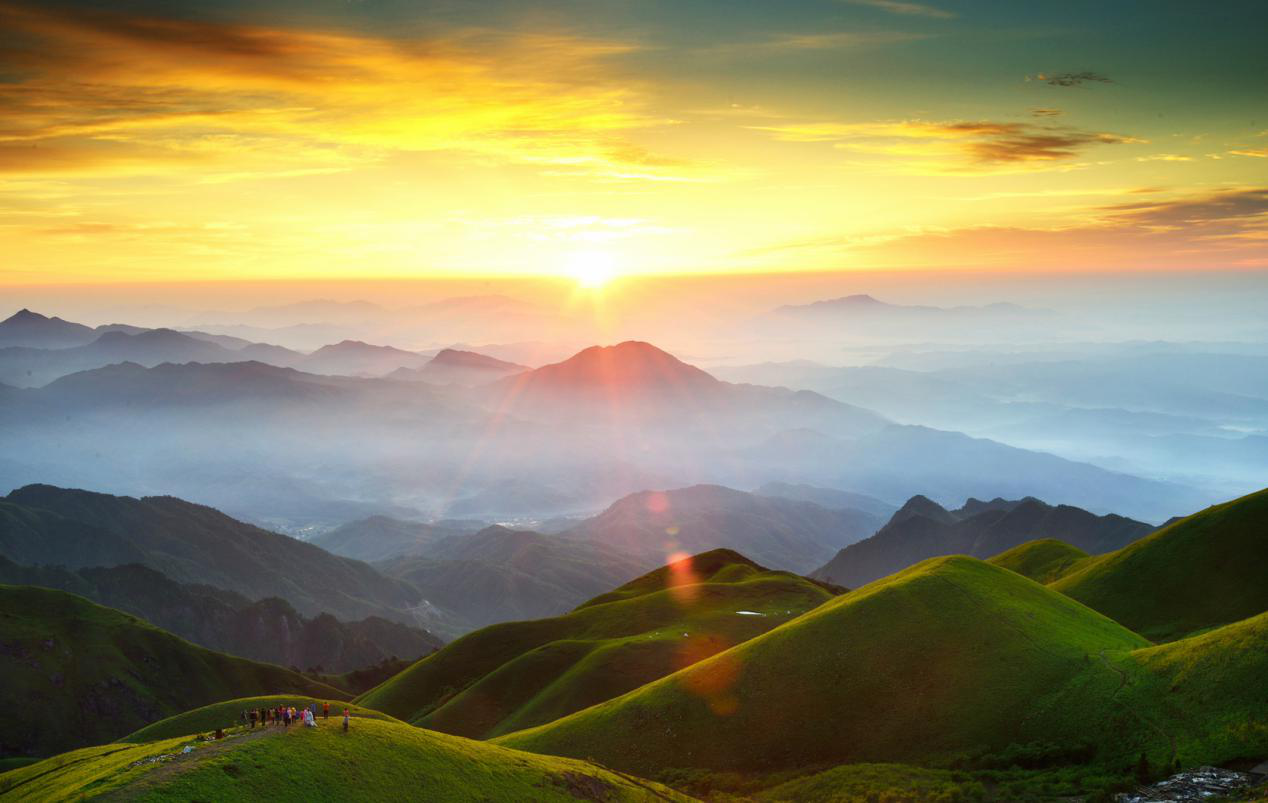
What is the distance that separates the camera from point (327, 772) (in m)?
42.1

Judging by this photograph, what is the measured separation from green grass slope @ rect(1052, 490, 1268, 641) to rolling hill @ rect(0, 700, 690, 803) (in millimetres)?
68428

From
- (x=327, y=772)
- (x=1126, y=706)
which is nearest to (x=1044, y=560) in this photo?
(x=1126, y=706)

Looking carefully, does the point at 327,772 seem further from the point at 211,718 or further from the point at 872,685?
the point at 211,718

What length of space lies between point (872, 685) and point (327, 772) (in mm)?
44006

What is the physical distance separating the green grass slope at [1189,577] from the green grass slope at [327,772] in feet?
223

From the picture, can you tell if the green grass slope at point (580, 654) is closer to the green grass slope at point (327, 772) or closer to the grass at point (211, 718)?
the grass at point (211, 718)

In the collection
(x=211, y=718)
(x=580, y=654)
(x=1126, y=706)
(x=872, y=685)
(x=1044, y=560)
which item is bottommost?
(x=211, y=718)

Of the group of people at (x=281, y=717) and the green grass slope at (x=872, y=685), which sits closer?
the group of people at (x=281, y=717)

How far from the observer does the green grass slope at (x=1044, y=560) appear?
140375mm

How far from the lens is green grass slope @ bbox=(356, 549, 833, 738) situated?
337ft

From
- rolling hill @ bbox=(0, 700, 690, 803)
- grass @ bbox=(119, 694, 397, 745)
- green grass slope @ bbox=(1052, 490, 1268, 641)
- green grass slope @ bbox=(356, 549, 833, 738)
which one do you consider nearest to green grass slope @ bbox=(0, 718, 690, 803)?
rolling hill @ bbox=(0, 700, 690, 803)

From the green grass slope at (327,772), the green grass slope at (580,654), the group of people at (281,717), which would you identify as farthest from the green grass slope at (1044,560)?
the group of people at (281,717)

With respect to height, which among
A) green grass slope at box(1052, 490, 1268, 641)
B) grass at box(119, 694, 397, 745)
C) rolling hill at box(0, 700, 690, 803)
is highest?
rolling hill at box(0, 700, 690, 803)

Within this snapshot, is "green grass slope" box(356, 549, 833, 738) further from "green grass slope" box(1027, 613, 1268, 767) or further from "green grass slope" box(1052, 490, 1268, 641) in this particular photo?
"green grass slope" box(1027, 613, 1268, 767)
